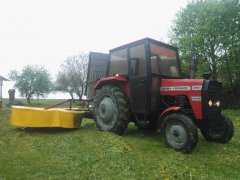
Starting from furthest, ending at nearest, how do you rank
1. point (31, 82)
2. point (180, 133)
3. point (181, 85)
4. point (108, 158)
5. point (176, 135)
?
point (31, 82)
point (181, 85)
point (176, 135)
point (180, 133)
point (108, 158)

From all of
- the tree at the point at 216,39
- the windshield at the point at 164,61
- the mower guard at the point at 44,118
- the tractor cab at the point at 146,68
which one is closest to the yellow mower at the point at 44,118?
the mower guard at the point at 44,118

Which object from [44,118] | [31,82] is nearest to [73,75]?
[31,82]

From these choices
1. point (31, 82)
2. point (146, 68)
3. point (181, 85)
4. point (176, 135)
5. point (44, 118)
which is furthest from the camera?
point (31, 82)

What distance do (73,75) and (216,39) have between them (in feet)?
91.5

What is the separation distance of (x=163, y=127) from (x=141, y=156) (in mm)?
1004

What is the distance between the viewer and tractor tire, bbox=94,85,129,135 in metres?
7.39

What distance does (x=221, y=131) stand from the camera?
7.23 metres

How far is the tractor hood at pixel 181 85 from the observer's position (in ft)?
20.8

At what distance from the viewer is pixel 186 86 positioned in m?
6.50

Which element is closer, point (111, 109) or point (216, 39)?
point (111, 109)

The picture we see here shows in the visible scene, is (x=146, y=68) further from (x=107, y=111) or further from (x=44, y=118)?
(x=44, y=118)

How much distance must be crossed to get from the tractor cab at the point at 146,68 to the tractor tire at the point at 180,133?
34.8 inches

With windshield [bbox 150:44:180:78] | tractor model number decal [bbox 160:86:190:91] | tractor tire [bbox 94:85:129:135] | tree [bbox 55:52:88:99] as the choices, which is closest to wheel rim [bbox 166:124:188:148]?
tractor model number decal [bbox 160:86:190:91]

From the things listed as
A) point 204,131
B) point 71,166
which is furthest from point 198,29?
point 71,166
